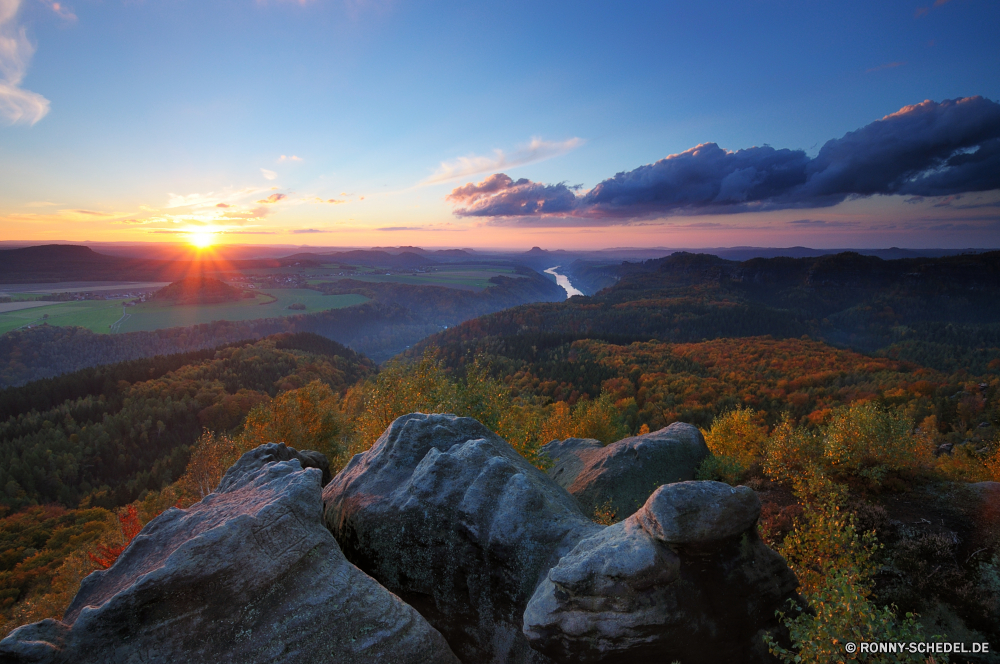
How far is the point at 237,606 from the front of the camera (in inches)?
504

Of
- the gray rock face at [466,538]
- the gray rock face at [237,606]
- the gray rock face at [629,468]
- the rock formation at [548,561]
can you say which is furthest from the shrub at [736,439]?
the gray rock face at [237,606]

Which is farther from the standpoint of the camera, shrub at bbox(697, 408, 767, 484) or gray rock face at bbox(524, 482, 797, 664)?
shrub at bbox(697, 408, 767, 484)

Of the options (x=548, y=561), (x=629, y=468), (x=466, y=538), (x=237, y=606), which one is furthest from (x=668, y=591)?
(x=629, y=468)

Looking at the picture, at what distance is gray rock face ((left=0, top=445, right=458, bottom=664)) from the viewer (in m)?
11.6

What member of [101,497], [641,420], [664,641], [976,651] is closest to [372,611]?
[664,641]

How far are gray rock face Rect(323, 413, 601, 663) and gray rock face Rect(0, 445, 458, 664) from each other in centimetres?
231

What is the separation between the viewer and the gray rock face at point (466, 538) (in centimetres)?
1591

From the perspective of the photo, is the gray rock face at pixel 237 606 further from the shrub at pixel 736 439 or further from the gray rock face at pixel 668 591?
the shrub at pixel 736 439

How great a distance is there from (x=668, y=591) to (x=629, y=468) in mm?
21537

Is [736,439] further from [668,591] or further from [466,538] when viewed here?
[466,538]

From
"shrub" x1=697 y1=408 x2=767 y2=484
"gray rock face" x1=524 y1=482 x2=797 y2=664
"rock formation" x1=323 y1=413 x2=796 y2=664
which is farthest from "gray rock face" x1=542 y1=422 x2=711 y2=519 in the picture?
"gray rock face" x1=524 y1=482 x2=797 y2=664

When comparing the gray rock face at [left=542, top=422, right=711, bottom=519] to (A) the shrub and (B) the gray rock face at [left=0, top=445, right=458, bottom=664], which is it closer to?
(A) the shrub

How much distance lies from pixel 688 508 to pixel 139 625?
17255 millimetres

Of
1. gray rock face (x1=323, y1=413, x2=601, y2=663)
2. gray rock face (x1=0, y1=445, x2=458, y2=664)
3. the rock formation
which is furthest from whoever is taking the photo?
gray rock face (x1=323, y1=413, x2=601, y2=663)
